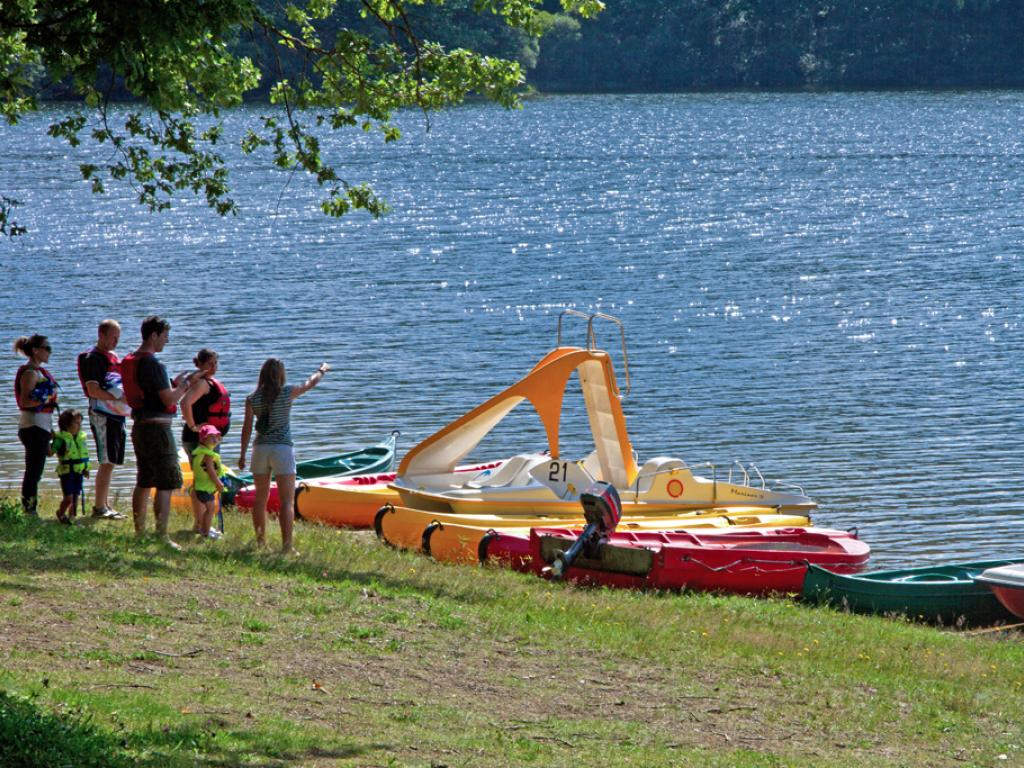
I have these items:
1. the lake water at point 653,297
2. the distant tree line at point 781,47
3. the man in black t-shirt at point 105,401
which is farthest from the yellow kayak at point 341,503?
the distant tree line at point 781,47

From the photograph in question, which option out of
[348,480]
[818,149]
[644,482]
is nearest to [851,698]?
[644,482]

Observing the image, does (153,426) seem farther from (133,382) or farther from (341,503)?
(341,503)

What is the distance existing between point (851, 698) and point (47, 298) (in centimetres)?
3262

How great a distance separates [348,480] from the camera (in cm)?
2008

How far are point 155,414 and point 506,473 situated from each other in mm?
7395

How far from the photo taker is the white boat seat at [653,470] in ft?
61.8

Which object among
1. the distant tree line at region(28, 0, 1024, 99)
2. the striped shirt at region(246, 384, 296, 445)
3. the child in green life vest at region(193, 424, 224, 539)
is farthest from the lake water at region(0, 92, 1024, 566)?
the distant tree line at region(28, 0, 1024, 99)

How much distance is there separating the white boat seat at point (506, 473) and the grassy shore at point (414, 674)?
5.20 metres

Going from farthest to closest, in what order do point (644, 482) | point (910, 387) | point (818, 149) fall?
1. point (818, 149)
2. point (910, 387)
3. point (644, 482)

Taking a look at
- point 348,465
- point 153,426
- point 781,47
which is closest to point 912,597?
point 153,426

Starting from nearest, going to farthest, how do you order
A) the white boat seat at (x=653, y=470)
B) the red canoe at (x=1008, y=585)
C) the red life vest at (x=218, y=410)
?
1. the red life vest at (x=218, y=410)
2. the red canoe at (x=1008, y=585)
3. the white boat seat at (x=653, y=470)

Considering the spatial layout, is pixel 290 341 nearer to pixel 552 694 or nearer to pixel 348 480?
pixel 348 480

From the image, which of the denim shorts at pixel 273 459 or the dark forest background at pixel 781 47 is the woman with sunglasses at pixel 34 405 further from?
the dark forest background at pixel 781 47

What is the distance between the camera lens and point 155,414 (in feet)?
41.3
